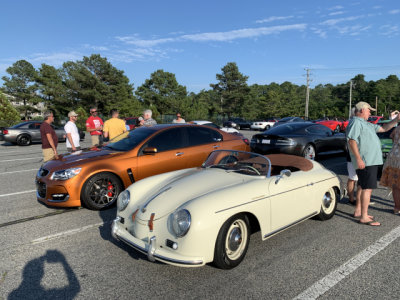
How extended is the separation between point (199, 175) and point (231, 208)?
2.96 ft

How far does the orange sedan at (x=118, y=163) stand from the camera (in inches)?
185

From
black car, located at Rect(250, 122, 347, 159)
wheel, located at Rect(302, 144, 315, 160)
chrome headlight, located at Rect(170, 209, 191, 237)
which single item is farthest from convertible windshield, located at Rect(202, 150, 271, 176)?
wheel, located at Rect(302, 144, 315, 160)

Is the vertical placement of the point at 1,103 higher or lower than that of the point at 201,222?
higher

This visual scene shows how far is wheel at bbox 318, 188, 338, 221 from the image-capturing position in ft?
14.0

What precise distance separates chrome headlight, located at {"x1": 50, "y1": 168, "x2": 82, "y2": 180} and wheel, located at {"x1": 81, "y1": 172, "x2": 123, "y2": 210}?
0.78ft

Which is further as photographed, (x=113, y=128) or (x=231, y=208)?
(x=113, y=128)

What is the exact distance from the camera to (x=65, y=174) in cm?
471

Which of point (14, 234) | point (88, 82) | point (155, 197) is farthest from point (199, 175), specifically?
point (88, 82)

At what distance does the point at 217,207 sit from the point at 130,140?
336cm

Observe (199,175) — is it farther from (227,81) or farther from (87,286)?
(227,81)

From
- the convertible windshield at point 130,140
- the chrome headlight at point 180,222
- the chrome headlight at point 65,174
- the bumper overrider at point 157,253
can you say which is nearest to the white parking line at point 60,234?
the chrome headlight at point 65,174

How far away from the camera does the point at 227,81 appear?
189 ft

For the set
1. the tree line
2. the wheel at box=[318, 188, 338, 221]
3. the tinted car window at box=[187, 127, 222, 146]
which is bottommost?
the wheel at box=[318, 188, 338, 221]

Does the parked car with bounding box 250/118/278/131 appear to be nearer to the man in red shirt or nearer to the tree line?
the tree line
